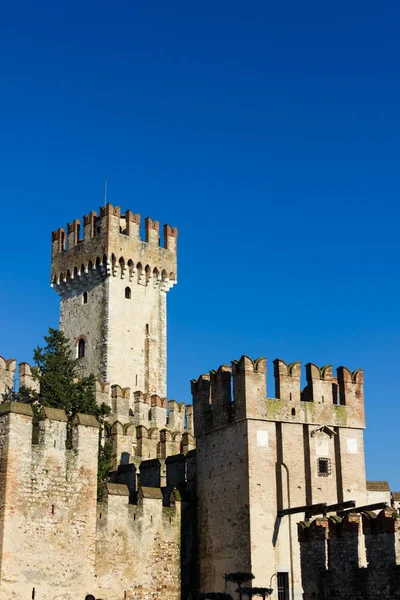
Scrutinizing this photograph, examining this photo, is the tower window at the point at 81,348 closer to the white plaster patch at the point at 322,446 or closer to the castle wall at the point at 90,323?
the castle wall at the point at 90,323

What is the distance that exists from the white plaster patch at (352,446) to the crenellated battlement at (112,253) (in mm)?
24068

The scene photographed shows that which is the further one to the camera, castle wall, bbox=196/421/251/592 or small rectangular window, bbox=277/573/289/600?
castle wall, bbox=196/421/251/592

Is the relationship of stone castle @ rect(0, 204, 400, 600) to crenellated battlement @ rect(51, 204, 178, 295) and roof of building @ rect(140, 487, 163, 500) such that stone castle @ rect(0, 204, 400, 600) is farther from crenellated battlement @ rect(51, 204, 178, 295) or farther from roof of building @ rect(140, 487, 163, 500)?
crenellated battlement @ rect(51, 204, 178, 295)

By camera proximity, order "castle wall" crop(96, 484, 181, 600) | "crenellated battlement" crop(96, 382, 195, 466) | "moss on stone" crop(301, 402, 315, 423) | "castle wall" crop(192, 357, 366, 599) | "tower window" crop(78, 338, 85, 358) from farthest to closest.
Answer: "tower window" crop(78, 338, 85, 358), "crenellated battlement" crop(96, 382, 195, 466), "moss on stone" crop(301, 402, 315, 423), "castle wall" crop(192, 357, 366, 599), "castle wall" crop(96, 484, 181, 600)

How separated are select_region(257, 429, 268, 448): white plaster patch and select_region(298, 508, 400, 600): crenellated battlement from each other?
6.82 meters

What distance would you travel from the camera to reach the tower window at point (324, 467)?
35.8 meters

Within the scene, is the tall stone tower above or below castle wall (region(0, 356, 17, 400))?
above

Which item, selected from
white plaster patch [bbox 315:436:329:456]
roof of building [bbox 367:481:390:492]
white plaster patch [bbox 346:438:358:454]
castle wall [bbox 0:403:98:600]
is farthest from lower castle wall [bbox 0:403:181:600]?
roof of building [bbox 367:481:390:492]

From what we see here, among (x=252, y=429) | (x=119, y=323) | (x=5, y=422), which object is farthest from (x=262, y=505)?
(x=119, y=323)

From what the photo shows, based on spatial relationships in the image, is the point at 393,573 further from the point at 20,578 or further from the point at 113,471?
the point at 113,471

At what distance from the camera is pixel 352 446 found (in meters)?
36.8

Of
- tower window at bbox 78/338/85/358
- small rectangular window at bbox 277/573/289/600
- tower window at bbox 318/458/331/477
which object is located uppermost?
tower window at bbox 78/338/85/358

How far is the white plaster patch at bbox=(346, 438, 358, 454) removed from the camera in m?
36.7

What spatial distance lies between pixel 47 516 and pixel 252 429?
805 cm
